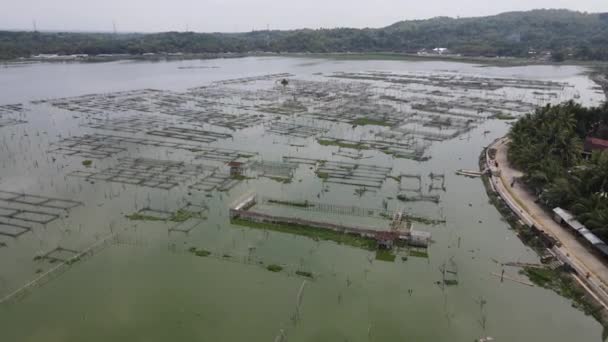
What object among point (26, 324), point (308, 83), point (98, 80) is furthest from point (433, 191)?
point (98, 80)

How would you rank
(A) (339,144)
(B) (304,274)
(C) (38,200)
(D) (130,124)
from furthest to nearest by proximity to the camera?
(D) (130,124), (A) (339,144), (C) (38,200), (B) (304,274)

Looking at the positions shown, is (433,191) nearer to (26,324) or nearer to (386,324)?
(386,324)

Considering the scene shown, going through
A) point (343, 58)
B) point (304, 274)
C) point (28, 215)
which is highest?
point (343, 58)

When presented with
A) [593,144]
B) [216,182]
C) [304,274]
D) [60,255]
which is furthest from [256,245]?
[593,144]

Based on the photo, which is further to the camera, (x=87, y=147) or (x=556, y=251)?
(x=87, y=147)

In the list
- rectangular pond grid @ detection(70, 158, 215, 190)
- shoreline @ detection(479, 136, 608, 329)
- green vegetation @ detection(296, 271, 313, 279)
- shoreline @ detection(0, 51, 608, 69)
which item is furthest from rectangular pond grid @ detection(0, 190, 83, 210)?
shoreline @ detection(0, 51, 608, 69)

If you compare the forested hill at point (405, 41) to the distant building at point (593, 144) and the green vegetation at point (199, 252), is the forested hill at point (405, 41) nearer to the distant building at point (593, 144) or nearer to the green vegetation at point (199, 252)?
the distant building at point (593, 144)

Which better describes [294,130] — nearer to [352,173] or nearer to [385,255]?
[352,173]
